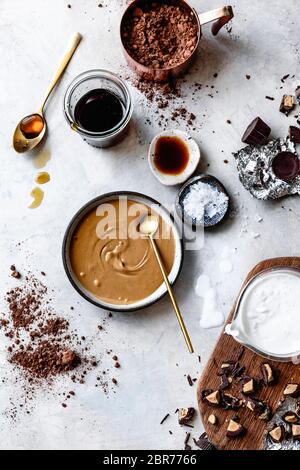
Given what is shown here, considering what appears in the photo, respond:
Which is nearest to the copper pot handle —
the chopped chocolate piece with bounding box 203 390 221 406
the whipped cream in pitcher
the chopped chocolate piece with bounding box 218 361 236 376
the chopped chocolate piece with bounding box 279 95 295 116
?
the chopped chocolate piece with bounding box 279 95 295 116

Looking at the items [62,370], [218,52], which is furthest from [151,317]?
[218,52]

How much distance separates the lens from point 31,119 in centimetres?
256

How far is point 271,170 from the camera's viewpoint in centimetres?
247

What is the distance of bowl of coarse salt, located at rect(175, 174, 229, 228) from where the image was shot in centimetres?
247

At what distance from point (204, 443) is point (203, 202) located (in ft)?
2.94

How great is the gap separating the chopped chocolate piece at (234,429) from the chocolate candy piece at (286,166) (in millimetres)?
908

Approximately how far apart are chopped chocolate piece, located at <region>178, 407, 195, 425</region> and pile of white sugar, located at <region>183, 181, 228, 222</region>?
0.72m

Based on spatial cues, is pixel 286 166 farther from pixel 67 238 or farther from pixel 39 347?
pixel 39 347

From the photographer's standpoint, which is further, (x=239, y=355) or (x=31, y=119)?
(x=31, y=119)

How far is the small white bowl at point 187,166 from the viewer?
2.50 metres

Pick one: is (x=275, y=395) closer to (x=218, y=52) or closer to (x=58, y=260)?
(x=58, y=260)

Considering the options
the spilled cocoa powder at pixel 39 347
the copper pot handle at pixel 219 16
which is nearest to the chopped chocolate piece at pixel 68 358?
the spilled cocoa powder at pixel 39 347

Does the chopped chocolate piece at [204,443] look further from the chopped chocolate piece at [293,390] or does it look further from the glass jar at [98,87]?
the glass jar at [98,87]

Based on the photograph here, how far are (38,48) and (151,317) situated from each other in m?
1.15
